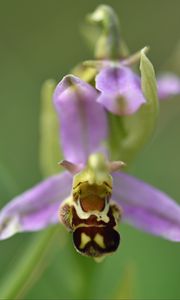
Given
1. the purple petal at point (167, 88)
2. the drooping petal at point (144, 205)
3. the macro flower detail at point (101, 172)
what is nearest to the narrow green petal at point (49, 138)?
the macro flower detail at point (101, 172)

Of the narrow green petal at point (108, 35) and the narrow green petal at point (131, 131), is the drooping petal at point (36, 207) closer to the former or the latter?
the narrow green petal at point (131, 131)

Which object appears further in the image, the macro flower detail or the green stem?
the green stem

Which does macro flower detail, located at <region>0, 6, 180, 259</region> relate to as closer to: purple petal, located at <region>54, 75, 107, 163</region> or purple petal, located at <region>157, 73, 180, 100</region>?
purple petal, located at <region>54, 75, 107, 163</region>

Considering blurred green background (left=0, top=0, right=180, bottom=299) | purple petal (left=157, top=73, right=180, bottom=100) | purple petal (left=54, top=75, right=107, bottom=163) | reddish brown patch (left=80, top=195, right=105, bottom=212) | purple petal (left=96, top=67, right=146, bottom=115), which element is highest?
purple petal (left=96, top=67, right=146, bottom=115)

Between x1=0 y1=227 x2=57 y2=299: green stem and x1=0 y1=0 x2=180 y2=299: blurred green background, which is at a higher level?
x1=0 y1=227 x2=57 y2=299: green stem

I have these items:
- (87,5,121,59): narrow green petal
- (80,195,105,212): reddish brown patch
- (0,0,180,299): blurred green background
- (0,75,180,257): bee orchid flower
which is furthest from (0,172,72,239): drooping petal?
(87,5,121,59): narrow green petal

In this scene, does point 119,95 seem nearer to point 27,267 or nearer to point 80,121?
point 80,121

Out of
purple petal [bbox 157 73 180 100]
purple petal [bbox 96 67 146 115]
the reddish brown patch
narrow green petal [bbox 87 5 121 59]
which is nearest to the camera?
purple petal [bbox 96 67 146 115]
